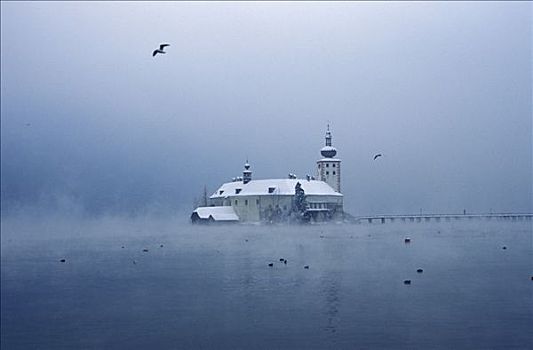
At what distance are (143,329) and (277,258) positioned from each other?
46.0ft

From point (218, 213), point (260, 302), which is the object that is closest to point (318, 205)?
point (218, 213)

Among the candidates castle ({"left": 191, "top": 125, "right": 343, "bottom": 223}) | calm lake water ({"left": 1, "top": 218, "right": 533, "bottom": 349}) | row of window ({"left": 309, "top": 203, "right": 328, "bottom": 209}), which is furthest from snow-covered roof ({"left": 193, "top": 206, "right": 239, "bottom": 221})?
calm lake water ({"left": 1, "top": 218, "right": 533, "bottom": 349})

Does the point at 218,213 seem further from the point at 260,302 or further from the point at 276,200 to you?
the point at 260,302

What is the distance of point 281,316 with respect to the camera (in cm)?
1580

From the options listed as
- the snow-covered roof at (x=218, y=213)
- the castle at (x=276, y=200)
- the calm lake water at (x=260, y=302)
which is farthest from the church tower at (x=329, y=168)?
the calm lake water at (x=260, y=302)

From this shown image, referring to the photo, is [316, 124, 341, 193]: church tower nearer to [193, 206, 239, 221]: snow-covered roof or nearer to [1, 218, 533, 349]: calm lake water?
[193, 206, 239, 221]: snow-covered roof

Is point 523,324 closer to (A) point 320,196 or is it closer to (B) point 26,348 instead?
(B) point 26,348

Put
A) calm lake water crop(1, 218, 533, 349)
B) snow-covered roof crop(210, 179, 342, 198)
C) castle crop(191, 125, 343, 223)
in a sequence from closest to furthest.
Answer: calm lake water crop(1, 218, 533, 349)
castle crop(191, 125, 343, 223)
snow-covered roof crop(210, 179, 342, 198)

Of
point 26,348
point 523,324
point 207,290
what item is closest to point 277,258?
point 207,290

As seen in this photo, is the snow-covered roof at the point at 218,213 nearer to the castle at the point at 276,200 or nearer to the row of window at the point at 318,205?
the castle at the point at 276,200

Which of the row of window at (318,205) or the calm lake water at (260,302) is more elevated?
the row of window at (318,205)

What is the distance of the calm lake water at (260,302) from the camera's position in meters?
13.7

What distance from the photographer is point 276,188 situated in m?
72.3

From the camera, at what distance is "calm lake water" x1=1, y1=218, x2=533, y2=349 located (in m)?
13.7
